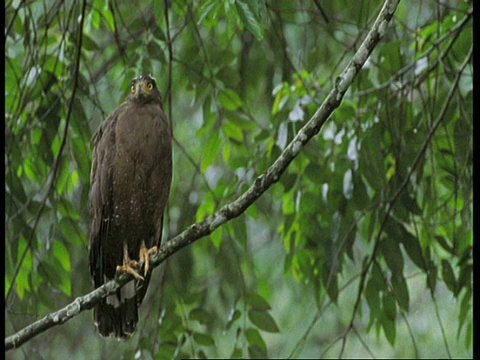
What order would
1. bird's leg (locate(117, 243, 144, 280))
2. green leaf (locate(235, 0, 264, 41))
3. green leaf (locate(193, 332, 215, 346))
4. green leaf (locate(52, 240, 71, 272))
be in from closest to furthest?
green leaf (locate(235, 0, 264, 41)) → bird's leg (locate(117, 243, 144, 280)) → green leaf (locate(52, 240, 71, 272)) → green leaf (locate(193, 332, 215, 346))

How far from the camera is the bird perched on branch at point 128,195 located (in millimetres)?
3346

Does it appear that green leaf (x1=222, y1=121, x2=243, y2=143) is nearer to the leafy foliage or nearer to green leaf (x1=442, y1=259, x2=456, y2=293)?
the leafy foliage

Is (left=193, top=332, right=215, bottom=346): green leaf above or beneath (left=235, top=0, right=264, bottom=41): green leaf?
beneath

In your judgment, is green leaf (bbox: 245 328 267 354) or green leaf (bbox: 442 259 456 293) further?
green leaf (bbox: 245 328 267 354)

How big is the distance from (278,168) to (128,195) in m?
0.91

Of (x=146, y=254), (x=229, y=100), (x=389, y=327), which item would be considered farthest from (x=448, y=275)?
(x=146, y=254)

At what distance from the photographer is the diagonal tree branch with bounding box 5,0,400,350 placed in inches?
105

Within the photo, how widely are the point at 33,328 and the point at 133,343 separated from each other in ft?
4.38

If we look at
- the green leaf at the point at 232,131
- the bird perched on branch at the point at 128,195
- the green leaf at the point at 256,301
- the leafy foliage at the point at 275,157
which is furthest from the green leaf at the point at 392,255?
the bird perched on branch at the point at 128,195

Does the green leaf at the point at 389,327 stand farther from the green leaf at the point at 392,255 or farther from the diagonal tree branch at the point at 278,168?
the diagonal tree branch at the point at 278,168

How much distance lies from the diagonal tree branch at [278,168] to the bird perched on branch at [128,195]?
0.40m

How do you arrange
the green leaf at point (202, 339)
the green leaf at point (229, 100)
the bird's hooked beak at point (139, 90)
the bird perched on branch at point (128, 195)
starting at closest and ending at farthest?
the bird perched on branch at point (128, 195) → the bird's hooked beak at point (139, 90) → the green leaf at point (202, 339) → the green leaf at point (229, 100)

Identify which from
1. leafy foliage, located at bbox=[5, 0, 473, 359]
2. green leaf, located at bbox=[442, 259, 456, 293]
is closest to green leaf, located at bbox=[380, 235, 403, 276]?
leafy foliage, located at bbox=[5, 0, 473, 359]

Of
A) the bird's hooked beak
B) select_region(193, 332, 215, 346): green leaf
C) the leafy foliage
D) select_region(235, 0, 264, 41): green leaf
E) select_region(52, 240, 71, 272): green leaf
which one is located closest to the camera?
select_region(235, 0, 264, 41): green leaf
